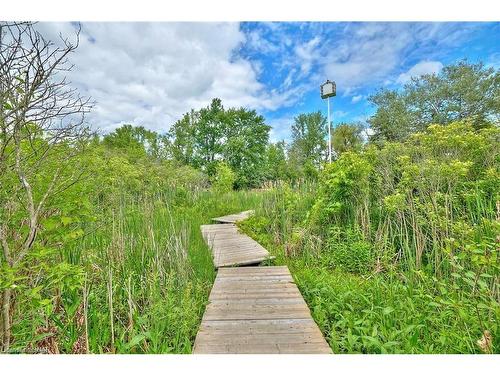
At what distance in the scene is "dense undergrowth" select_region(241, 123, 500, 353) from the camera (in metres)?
1.57

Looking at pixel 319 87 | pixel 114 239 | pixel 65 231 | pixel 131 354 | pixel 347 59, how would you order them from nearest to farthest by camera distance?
pixel 65 231 → pixel 131 354 → pixel 114 239 → pixel 347 59 → pixel 319 87

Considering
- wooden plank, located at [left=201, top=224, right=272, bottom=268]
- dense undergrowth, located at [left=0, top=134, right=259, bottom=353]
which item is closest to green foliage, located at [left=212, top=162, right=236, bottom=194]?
wooden plank, located at [left=201, top=224, right=272, bottom=268]

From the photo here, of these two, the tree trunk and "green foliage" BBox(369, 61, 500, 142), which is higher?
"green foliage" BBox(369, 61, 500, 142)

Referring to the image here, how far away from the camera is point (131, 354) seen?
1.46 metres

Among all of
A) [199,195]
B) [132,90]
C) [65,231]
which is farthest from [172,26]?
[199,195]

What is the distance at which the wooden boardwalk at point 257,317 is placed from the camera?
141 cm

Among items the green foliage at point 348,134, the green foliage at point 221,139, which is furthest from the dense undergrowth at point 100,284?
the green foliage at point 221,139

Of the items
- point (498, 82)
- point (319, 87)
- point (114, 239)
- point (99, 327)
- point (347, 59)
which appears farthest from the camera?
point (498, 82)

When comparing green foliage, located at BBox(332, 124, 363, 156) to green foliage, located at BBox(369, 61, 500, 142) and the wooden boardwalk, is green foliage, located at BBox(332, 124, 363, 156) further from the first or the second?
the wooden boardwalk

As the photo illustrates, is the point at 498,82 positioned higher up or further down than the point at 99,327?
higher up

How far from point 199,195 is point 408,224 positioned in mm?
5571

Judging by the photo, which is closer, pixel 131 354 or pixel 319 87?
pixel 131 354
